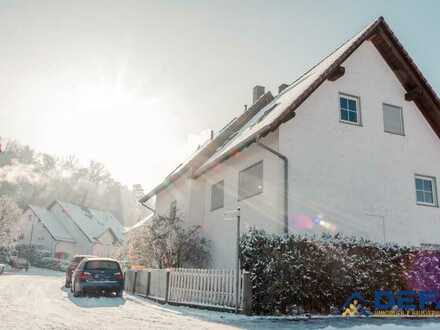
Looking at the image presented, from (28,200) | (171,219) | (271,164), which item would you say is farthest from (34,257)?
(271,164)

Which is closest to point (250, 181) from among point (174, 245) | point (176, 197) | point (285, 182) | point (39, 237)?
point (285, 182)

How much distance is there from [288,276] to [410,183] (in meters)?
8.14

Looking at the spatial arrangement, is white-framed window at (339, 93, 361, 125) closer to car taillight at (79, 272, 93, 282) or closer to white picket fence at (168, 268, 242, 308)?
white picket fence at (168, 268, 242, 308)

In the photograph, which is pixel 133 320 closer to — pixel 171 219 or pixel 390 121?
pixel 171 219

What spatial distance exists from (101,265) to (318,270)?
30.2 ft

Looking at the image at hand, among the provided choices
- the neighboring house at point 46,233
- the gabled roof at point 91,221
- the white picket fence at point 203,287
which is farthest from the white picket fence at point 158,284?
the gabled roof at point 91,221

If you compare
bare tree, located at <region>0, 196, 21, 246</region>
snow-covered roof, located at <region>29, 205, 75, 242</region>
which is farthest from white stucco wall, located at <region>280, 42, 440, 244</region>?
snow-covered roof, located at <region>29, 205, 75, 242</region>

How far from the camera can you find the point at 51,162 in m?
74.6

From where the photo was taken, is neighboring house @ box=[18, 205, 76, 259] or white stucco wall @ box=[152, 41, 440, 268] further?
neighboring house @ box=[18, 205, 76, 259]

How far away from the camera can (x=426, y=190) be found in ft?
55.1

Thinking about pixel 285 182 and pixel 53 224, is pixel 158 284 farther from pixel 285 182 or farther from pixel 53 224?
pixel 53 224

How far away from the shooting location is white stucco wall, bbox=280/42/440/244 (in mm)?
14172

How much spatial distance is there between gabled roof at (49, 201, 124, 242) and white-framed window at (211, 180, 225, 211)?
3872 cm

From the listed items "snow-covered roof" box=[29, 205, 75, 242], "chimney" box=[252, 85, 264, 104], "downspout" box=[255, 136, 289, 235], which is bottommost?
"downspout" box=[255, 136, 289, 235]
